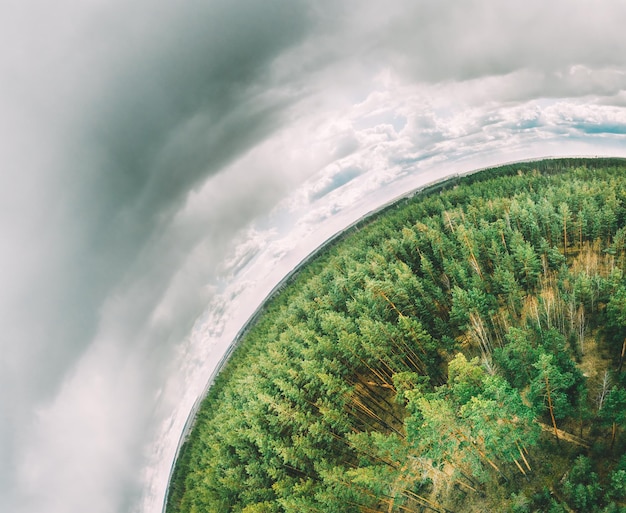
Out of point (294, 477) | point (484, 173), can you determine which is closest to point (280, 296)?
point (294, 477)

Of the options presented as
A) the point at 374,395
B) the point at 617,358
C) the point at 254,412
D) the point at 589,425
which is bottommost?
the point at 589,425

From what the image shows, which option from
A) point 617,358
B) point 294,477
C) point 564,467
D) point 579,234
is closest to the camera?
point 564,467

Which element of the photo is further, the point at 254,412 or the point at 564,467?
the point at 254,412

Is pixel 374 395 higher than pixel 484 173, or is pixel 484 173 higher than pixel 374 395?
pixel 484 173

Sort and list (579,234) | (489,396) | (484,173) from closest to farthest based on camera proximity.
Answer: (489,396) < (579,234) < (484,173)

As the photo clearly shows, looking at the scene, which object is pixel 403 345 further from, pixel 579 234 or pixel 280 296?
pixel 280 296

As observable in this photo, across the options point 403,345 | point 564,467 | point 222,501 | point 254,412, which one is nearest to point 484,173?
point 403,345

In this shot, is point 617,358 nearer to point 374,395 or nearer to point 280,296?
point 374,395
